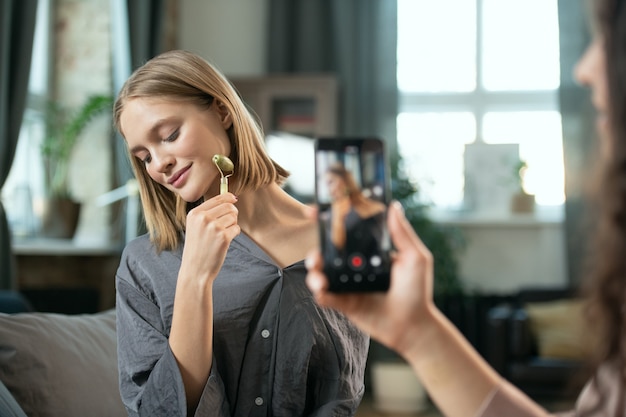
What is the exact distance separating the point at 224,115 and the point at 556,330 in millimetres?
3887

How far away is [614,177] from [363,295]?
0.24 meters

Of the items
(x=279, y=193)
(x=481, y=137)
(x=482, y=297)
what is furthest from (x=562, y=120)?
(x=279, y=193)

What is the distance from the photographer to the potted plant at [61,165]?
4559mm

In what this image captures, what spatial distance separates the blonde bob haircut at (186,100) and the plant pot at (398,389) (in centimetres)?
398

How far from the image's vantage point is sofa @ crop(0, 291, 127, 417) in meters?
1.53

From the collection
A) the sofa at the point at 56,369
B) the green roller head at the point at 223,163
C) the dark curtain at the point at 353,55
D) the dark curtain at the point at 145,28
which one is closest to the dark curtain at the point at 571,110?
the dark curtain at the point at 353,55

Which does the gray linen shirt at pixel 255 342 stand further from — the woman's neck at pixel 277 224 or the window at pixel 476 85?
the window at pixel 476 85

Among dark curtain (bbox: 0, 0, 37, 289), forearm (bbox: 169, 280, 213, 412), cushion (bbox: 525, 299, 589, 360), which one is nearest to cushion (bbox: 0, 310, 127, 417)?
forearm (bbox: 169, 280, 213, 412)

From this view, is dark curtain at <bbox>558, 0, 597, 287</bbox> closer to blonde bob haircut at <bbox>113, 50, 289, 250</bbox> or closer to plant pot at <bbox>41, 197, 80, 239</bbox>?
plant pot at <bbox>41, 197, 80, 239</bbox>

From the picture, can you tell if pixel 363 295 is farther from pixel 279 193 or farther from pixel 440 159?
pixel 440 159

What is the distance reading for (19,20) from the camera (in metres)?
4.12

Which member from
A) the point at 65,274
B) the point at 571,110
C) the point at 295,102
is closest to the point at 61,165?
the point at 65,274

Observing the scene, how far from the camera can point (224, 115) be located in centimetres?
128

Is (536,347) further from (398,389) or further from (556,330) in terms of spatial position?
(398,389)
